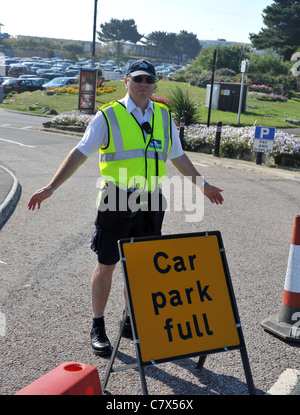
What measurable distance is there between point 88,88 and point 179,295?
24.6 m

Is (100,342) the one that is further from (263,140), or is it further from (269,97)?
(269,97)

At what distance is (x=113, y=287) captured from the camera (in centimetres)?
594

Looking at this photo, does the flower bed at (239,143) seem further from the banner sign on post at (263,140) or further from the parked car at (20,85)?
the parked car at (20,85)

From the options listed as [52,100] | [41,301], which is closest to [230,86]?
[52,100]

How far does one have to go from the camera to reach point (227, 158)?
15.8m

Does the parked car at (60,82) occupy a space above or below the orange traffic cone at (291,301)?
above

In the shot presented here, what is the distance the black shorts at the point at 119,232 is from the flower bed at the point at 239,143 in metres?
10.7

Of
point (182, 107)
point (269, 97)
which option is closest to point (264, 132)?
point (182, 107)

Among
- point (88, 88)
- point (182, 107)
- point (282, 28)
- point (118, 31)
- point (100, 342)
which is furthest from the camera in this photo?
point (118, 31)

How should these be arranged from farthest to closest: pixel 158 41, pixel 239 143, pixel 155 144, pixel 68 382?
pixel 158 41 < pixel 239 143 < pixel 155 144 < pixel 68 382

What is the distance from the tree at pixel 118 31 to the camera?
453 feet

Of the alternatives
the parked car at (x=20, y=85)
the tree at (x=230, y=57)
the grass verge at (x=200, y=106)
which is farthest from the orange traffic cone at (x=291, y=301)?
the tree at (x=230, y=57)
